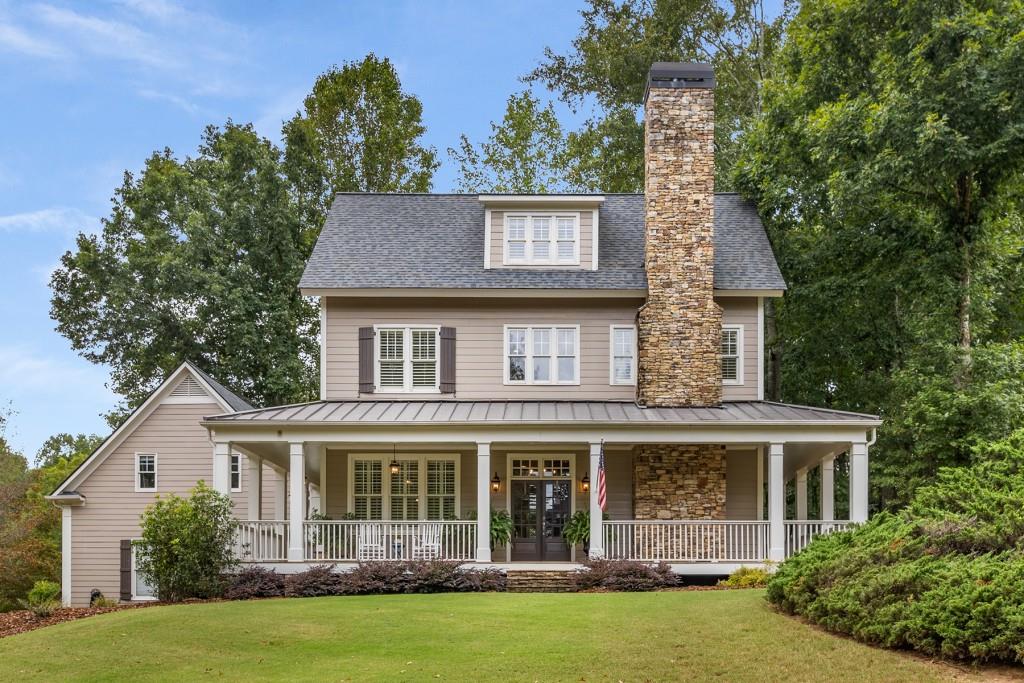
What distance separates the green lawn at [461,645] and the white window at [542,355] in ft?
24.3

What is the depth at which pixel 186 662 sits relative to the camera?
1248cm

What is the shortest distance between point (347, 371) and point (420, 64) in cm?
1873

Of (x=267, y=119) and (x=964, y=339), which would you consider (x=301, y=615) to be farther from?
(x=267, y=119)

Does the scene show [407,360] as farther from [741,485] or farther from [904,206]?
[904,206]

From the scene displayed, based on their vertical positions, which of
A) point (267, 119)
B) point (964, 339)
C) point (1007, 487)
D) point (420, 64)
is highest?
point (420, 64)

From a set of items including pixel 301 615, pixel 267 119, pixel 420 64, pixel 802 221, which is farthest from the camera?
pixel 420 64

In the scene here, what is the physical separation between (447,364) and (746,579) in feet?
26.3

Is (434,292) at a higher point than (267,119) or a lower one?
lower

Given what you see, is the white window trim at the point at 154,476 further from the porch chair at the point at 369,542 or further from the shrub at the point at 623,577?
the shrub at the point at 623,577

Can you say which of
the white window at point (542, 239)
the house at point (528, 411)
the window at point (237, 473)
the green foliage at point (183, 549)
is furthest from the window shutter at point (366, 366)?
the green foliage at point (183, 549)

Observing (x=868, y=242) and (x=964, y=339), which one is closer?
(x=964, y=339)

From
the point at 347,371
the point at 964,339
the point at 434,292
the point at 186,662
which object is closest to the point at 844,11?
the point at 964,339

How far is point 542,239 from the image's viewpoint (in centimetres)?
2395

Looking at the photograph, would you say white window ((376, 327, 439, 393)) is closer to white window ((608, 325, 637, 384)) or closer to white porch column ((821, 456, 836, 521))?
white window ((608, 325, 637, 384))
